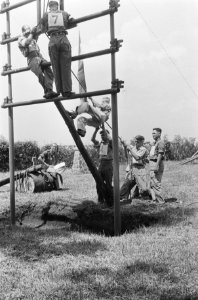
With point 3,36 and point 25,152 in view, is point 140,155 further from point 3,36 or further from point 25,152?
point 25,152

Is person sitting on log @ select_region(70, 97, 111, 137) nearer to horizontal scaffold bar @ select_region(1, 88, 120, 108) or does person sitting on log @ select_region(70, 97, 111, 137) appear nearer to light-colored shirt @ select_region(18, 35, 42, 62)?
horizontal scaffold bar @ select_region(1, 88, 120, 108)

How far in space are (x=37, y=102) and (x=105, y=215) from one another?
7.62 ft

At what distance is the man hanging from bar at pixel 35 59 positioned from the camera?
250 inches

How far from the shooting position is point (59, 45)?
586 cm

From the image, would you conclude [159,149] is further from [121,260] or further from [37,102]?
[121,260]

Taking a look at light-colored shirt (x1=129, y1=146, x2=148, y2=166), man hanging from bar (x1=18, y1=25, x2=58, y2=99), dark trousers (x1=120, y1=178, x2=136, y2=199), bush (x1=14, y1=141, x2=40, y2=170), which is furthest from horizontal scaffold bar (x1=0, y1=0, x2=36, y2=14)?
bush (x1=14, y1=141, x2=40, y2=170)

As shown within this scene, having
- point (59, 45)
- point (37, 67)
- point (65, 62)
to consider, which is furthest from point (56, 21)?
point (37, 67)

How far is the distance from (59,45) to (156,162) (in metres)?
3.88

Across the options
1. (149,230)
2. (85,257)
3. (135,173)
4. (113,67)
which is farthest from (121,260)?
(135,173)

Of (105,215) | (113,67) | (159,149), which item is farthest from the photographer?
(159,149)

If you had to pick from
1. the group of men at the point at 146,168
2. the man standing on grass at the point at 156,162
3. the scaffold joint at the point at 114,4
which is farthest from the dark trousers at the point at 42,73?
the man standing on grass at the point at 156,162

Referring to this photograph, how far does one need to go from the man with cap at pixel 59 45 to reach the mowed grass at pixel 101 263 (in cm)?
229

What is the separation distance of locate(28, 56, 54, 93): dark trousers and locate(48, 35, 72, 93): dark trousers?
43 centimetres

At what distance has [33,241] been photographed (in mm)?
5875
